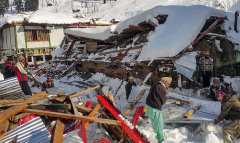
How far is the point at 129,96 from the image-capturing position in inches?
298

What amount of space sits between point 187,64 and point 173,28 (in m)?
1.88

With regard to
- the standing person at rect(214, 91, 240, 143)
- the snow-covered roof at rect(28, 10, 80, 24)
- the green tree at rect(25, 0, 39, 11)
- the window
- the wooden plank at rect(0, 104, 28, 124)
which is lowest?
the standing person at rect(214, 91, 240, 143)

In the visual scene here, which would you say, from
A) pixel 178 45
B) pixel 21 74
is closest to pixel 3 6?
pixel 21 74

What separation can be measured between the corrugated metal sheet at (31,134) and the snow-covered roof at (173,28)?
5674 mm

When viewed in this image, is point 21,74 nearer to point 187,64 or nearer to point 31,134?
A: point 31,134

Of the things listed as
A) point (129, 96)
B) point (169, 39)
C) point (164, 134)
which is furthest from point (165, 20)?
point (164, 134)

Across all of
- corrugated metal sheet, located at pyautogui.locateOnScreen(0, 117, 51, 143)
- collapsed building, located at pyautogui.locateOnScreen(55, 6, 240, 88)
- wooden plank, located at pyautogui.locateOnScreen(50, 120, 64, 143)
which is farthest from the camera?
collapsed building, located at pyautogui.locateOnScreen(55, 6, 240, 88)

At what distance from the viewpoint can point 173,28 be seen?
8641 mm

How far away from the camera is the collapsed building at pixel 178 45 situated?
7961 millimetres

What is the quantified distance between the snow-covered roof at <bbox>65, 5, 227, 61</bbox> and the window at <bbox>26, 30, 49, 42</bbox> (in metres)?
14.2

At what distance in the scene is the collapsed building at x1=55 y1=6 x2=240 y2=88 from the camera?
26.1 ft

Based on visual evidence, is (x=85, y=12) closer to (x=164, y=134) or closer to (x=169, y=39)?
(x=169, y=39)

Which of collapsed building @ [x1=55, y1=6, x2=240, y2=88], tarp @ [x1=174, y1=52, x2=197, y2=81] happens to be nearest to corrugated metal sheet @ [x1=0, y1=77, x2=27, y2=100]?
collapsed building @ [x1=55, y1=6, x2=240, y2=88]

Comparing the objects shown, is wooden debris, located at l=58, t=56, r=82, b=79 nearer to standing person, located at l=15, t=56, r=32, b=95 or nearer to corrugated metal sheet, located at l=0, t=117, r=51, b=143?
standing person, located at l=15, t=56, r=32, b=95
